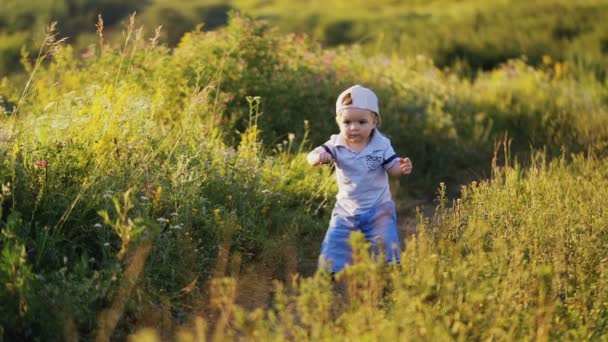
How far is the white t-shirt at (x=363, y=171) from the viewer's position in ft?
14.0

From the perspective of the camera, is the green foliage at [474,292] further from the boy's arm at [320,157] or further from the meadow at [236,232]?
the boy's arm at [320,157]

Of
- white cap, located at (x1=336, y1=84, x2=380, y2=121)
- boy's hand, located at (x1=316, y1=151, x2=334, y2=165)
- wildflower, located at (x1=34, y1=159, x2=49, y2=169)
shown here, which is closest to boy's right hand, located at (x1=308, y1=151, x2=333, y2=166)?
boy's hand, located at (x1=316, y1=151, x2=334, y2=165)

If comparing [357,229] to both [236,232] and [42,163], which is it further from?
[42,163]

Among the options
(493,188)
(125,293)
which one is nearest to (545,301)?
(493,188)

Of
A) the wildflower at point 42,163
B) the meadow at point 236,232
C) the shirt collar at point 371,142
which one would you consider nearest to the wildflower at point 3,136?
the meadow at point 236,232

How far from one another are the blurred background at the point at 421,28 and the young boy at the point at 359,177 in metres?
6.90

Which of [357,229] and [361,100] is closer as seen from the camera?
[361,100]

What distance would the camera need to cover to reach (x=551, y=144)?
7.48 metres

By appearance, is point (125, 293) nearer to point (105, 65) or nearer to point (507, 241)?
point (507, 241)

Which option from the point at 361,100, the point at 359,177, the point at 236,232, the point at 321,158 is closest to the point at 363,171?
the point at 359,177

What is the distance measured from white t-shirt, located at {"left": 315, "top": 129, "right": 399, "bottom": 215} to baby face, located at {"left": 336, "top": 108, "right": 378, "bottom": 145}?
0.23 feet

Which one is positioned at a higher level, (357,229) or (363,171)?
(363,171)

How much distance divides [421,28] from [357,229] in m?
10.9

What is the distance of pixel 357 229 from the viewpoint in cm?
429
